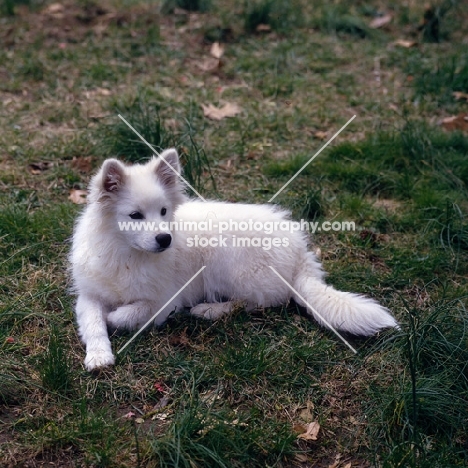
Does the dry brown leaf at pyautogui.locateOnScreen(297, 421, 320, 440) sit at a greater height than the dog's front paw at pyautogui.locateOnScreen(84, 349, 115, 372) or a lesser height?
lesser

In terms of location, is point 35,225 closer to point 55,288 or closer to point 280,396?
point 55,288

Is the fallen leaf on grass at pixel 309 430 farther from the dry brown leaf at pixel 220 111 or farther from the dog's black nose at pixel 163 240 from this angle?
the dry brown leaf at pixel 220 111

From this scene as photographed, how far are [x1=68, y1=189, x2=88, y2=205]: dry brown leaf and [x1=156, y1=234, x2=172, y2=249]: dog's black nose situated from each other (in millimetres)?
1414

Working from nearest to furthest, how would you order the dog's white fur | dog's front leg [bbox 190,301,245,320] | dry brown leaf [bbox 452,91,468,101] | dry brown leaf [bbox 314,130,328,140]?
the dog's white fur → dog's front leg [bbox 190,301,245,320] → dry brown leaf [bbox 314,130,328,140] → dry brown leaf [bbox 452,91,468,101]

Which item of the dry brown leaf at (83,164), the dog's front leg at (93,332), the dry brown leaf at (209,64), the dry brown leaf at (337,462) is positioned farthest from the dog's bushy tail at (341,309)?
the dry brown leaf at (209,64)

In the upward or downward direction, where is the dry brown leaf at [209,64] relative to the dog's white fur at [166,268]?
downward

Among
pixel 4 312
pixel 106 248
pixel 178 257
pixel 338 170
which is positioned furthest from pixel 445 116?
pixel 4 312

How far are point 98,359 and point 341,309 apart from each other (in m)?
1.30

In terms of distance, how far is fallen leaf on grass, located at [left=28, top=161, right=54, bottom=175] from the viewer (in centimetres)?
491

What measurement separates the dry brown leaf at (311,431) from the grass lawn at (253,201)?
0.02m

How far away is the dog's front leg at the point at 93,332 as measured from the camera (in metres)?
3.26

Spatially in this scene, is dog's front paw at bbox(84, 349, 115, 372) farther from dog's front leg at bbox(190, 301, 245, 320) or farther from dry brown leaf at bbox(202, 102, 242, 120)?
dry brown leaf at bbox(202, 102, 242, 120)

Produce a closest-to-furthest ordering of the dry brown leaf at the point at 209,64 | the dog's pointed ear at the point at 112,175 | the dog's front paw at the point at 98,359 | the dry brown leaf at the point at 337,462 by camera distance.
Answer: the dry brown leaf at the point at 337,462 → the dog's front paw at the point at 98,359 → the dog's pointed ear at the point at 112,175 → the dry brown leaf at the point at 209,64

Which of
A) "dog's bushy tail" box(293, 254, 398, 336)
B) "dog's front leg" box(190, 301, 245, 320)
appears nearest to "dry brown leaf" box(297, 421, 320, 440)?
"dog's bushy tail" box(293, 254, 398, 336)
